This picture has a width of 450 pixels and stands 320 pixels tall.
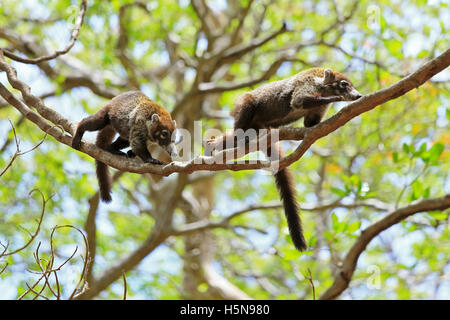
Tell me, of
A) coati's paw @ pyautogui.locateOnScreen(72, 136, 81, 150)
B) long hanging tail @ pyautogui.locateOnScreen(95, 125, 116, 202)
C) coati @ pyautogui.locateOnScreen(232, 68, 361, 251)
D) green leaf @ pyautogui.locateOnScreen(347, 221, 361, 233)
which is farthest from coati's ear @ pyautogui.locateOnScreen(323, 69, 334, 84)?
coati's paw @ pyautogui.locateOnScreen(72, 136, 81, 150)

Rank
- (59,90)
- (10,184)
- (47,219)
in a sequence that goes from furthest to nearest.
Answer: (47,219) → (10,184) → (59,90)


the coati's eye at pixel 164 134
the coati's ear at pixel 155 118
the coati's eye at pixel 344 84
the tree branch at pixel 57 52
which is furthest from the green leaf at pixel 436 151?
the tree branch at pixel 57 52

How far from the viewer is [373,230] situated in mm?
5789

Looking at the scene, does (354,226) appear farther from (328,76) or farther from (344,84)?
(328,76)

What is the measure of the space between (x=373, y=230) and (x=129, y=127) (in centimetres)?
304

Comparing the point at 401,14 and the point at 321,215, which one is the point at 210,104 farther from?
the point at 401,14

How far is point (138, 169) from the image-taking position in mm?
4184

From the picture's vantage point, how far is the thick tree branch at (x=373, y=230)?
5.70 meters

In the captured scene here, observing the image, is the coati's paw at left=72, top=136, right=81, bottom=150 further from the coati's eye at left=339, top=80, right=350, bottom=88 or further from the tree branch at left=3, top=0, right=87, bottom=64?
the coati's eye at left=339, top=80, right=350, bottom=88

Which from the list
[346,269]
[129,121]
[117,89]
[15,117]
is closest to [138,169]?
[129,121]

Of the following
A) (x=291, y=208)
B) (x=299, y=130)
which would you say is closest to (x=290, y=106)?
(x=291, y=208)

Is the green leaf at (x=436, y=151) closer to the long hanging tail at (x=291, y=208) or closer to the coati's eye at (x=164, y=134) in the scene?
the long hanging tail at (x=291, y=208)

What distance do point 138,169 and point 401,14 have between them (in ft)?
24.6

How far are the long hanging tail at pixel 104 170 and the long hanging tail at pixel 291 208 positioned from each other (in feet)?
6.53
